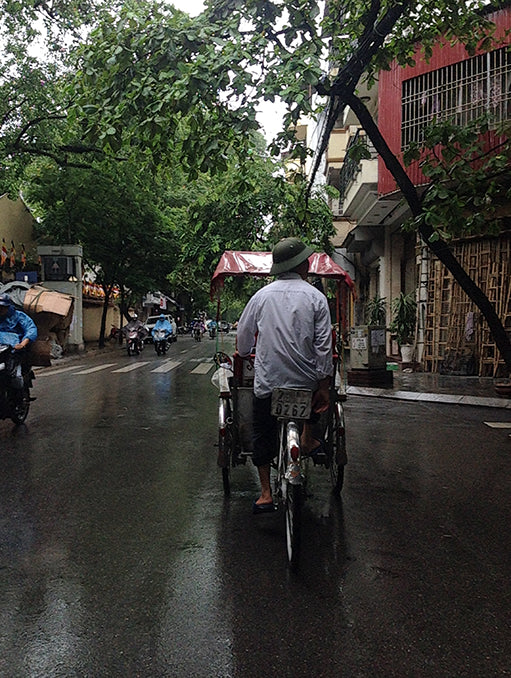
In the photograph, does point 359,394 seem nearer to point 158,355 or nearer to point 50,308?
point 50,308

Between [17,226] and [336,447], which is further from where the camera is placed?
[17,226]

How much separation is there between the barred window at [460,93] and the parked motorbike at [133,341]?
13333 mm

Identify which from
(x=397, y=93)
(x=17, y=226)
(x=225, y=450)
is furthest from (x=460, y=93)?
(x=17, y=226)

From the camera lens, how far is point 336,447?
5.16 metres

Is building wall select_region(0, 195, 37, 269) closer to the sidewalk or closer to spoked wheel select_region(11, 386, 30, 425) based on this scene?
the sidewalk

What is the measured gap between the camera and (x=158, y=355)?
25.7m

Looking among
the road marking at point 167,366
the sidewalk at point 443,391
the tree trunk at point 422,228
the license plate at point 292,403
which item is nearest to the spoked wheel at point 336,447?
the license plate at point 292,403

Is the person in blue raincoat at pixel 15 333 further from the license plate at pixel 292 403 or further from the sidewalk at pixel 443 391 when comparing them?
the sidewalk at pixel 443 391

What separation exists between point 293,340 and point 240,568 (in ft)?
4.56

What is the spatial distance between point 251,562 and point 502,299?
12.9 meters

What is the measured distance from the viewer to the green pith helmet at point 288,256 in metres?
4.38

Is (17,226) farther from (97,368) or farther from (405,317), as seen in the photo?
(405,317)

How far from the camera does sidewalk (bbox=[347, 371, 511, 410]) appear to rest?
37.8 ft

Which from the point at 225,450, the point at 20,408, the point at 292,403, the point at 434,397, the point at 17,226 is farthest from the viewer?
the point at 17,226
